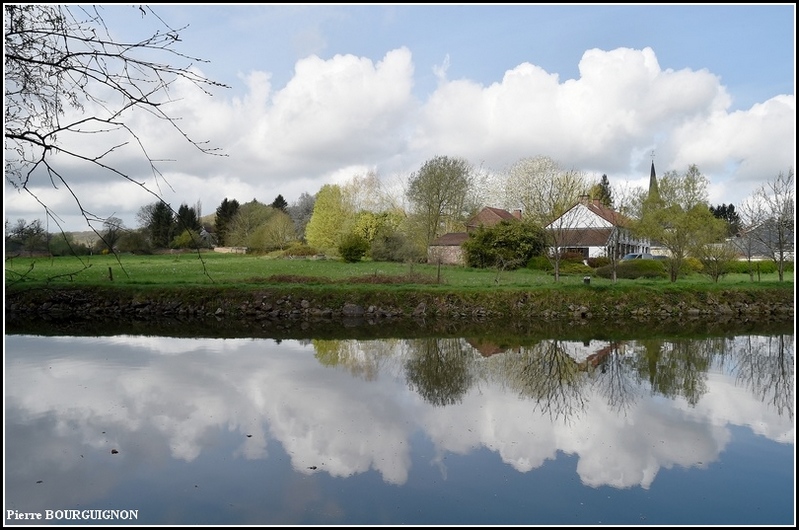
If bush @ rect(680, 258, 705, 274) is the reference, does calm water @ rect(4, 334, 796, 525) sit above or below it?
below

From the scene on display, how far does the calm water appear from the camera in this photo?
518 cm

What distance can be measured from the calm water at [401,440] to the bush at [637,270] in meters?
21.0

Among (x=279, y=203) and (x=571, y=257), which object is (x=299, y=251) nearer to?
(x=571, y=257)


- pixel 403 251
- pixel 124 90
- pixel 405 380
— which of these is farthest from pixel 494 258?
pixel 124 90

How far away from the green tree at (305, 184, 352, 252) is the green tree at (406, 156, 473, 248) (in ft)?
20.5

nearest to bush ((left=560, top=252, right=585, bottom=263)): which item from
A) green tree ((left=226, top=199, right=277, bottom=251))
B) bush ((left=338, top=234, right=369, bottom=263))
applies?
bush ((left=338, top=234, right=369, bottom=263))

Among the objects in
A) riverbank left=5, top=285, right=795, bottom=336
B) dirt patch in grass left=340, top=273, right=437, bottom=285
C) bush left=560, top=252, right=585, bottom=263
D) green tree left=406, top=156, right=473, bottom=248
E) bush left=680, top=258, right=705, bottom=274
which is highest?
green tree left=406, top=156, right=473, bottom=248

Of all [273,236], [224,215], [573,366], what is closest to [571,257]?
[273,236]

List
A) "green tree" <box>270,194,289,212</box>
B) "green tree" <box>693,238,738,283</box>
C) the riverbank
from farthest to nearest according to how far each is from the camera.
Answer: "green tree" <box>270,194,289,212</box> < "green tree" <box>693,238,738,283</box> < the riverbank

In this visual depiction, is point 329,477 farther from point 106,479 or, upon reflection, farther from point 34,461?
point 34,461

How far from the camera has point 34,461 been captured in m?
6.17

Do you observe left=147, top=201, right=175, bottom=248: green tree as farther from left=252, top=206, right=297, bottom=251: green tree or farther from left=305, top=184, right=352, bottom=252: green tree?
left=305, top=184, right=352, bottom=252: green tree

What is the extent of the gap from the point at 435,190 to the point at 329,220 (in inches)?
415

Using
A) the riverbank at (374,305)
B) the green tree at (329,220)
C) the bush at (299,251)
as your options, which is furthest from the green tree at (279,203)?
the riverbank at (374,305)
